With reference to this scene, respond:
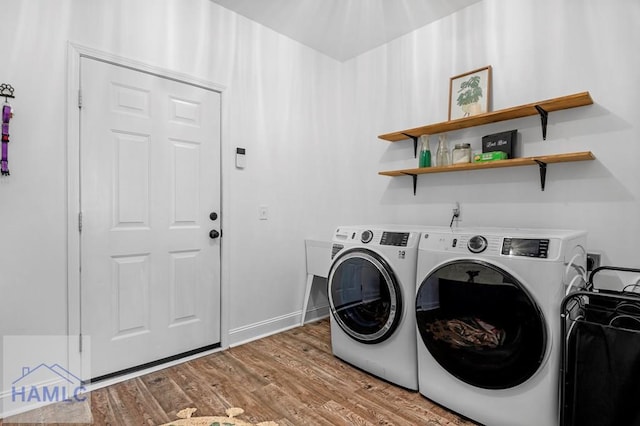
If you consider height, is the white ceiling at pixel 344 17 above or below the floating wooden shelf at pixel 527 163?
above

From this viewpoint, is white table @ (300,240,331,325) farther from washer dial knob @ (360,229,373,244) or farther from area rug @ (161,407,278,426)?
area rug @ (161,407,278,426)

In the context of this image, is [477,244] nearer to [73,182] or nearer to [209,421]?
[209,421]

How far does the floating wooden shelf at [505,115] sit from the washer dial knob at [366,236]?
96 centimetres

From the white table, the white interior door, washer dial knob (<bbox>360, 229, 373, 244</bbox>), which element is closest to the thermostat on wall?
the white interior door

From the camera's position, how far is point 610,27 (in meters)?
1.95

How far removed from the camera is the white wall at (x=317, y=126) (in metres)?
1.85

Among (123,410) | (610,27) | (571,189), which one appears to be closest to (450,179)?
(571,189)

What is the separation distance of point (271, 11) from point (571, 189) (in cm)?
238

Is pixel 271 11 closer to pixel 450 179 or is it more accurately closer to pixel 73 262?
pixel 450 179

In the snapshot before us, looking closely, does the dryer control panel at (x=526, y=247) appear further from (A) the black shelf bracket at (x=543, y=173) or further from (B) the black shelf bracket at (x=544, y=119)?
(B) the black shelf bracket at (x=544, y=119)

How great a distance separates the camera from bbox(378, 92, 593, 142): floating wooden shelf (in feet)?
6.46

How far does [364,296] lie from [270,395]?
2.57ft

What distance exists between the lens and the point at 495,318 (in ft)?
5.23

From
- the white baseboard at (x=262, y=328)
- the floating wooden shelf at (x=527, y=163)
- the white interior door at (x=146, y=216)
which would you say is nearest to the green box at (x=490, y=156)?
the floating wooden shelf at (x=527, y=163)
